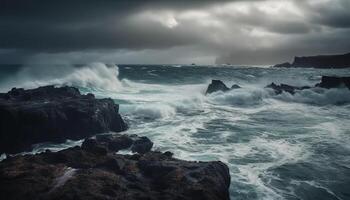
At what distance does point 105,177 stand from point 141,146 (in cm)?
696

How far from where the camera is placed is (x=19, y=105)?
20734 millimetres

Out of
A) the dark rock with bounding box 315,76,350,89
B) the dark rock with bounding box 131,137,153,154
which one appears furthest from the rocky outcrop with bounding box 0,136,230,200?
the dark rock with bounding box 315,76,350,89

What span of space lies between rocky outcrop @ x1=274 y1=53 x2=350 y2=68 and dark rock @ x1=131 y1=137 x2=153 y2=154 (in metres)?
159

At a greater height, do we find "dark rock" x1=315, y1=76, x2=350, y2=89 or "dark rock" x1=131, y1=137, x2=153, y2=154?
"dark rock" x1=315, y1=76, x2=350, y2=89

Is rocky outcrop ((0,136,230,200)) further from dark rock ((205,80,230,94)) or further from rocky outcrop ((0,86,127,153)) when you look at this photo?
dark rock ((205,80,230,94))

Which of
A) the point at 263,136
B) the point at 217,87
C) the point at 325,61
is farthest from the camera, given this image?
the point at 325,61

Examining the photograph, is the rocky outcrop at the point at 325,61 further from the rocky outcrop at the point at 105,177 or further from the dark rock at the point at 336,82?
the rocky outcrop at the point at 105,177

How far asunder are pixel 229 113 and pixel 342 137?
12201 mm

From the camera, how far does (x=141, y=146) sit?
17.8 m

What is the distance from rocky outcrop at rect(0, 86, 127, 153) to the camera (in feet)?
61.1

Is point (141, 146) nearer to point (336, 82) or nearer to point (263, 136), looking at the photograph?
point (263, 136)

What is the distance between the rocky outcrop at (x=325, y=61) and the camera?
156 meters

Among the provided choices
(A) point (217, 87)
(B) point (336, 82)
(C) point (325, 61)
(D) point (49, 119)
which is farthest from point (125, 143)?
(C) point (325, 61)

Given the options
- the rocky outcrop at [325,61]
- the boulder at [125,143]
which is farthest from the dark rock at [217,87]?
the rocky outcrop at [325,61]
